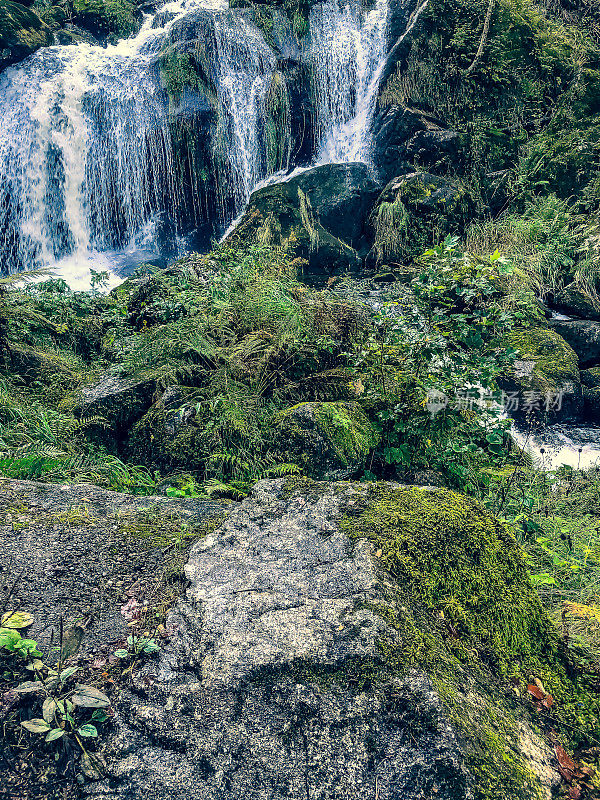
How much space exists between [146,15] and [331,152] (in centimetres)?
767

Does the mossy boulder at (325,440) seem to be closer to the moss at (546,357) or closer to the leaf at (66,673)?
the leaf at (66,673)

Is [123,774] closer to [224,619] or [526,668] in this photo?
[224,619]

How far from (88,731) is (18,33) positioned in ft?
47.5

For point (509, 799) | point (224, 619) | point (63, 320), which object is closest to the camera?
point (509, 799)

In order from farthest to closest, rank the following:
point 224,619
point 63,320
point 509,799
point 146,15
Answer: point 146,15 < point 63,320 < point 224,619 < point 509,799

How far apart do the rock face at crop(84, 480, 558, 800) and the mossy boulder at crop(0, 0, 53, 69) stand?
13595 millimetres

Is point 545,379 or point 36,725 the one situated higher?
point 36,725

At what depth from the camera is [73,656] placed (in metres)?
1.45

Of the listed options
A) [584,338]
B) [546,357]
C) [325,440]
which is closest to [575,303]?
[584,338]

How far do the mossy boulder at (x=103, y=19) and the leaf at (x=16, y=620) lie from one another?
50.1ft

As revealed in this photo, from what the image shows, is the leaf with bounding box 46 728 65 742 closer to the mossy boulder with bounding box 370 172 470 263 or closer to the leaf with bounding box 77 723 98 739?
the leaf with bounding box 77 723 98 739

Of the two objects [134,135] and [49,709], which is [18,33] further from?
[49,709]

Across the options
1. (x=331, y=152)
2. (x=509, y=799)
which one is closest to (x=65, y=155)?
(x=331, y=152)

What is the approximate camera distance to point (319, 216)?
9.12 metres
